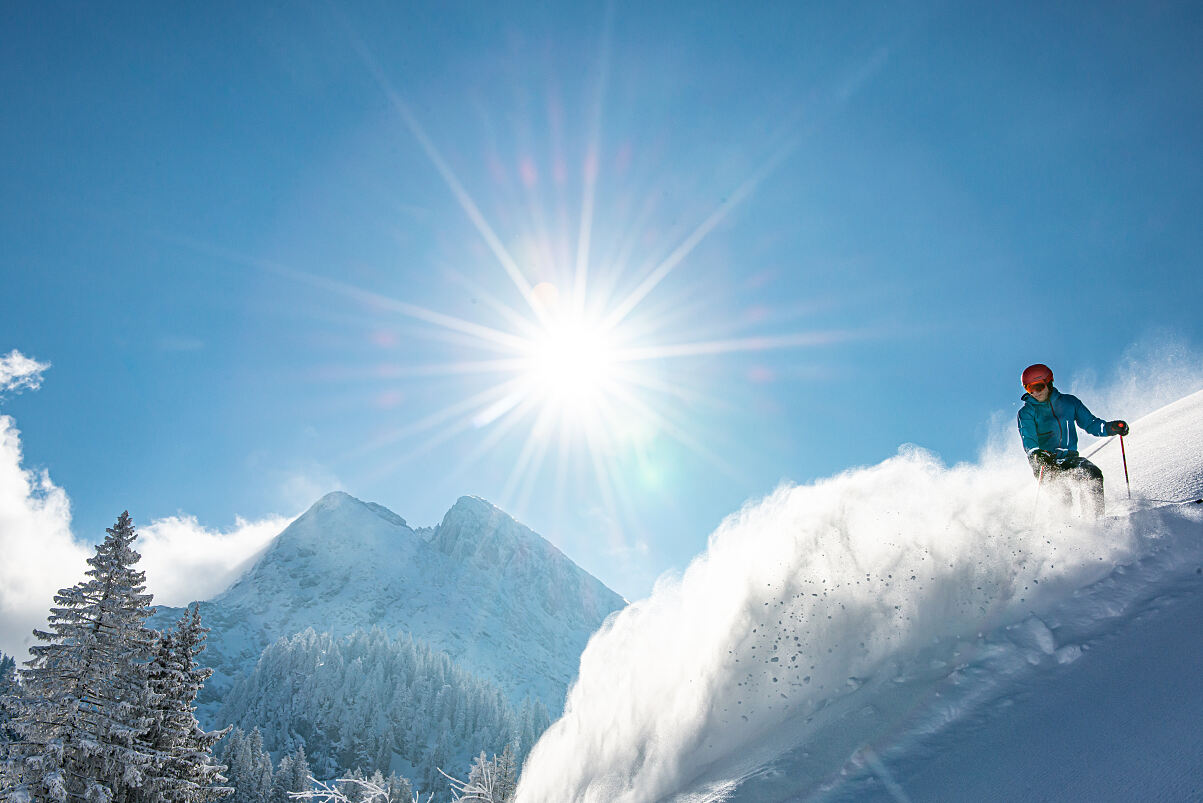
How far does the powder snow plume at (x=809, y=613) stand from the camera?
6066 millimetres

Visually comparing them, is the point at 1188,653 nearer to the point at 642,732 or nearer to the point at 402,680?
the point at 642,732

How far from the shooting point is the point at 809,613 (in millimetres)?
7578

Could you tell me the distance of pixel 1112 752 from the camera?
3564mm

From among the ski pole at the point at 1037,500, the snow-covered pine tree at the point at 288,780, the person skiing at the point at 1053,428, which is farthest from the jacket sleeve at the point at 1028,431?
the snow-covered pine tree at the point at 288,780

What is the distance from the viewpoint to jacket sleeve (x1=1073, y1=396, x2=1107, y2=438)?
7.86m

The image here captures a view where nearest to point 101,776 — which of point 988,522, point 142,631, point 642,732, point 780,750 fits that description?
point 142,631

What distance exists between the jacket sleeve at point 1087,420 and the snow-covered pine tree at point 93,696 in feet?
66.9

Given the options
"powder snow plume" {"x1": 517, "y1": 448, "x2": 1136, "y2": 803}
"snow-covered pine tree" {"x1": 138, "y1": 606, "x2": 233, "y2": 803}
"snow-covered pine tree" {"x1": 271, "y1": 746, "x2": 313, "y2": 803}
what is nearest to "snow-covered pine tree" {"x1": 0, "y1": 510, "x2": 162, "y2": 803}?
"snow-covered pine tree" {"x1": 138, "y1": 606, "x2": 233, "y2": 803}

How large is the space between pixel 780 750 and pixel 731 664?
2.40m

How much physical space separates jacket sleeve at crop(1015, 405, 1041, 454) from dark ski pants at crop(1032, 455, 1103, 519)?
47 cm

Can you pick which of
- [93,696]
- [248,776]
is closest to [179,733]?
[93,696]

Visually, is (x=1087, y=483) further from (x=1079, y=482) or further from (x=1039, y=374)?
(x=1039, y=374)

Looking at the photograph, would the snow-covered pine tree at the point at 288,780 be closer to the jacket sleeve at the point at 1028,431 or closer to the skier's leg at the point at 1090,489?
the jacket sleeve at the point at 1028,431

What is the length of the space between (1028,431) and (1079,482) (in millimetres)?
1114
